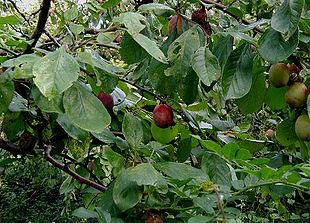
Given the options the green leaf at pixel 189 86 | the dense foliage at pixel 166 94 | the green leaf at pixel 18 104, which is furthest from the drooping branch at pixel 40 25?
the green leaf at pixel 189 86

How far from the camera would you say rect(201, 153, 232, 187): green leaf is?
0.92 meters

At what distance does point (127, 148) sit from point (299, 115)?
0.32 meters

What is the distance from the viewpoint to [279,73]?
0.85 meters

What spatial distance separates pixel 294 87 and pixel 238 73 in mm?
113

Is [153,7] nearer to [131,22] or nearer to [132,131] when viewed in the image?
[131,22]

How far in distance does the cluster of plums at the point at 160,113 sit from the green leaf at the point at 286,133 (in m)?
0.20

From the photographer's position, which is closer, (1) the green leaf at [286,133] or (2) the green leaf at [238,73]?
(2) the green leaf at [238,73]

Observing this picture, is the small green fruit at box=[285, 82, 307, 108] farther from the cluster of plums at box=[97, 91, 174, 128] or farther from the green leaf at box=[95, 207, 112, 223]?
the green leaf at box=[95, 207, 112, 223]

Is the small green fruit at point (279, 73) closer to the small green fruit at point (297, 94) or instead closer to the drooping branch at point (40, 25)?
the small green fruit at point (297, 94)

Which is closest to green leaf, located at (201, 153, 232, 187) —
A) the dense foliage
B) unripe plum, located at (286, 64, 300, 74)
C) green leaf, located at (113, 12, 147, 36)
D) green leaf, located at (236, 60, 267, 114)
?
the dense foliage

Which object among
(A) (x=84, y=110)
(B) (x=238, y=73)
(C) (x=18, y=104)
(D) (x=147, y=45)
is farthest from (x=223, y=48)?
(C) (x=18, y=104)

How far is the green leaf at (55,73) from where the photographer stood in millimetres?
622

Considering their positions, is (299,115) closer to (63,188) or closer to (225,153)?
(225,153)

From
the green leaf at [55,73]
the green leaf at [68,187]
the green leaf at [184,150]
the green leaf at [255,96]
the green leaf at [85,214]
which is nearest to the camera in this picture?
the green leaf at [55,73]
